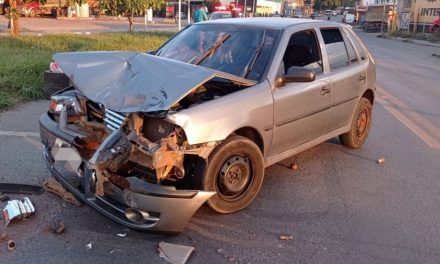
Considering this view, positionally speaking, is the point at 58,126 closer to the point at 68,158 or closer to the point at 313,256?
the point at 68,158

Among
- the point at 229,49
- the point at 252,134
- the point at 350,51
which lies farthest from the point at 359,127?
the point at 252,134

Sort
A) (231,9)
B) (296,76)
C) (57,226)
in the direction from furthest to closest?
(231,9) < (296,76) < (57,226)

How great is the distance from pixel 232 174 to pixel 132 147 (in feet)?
3.28

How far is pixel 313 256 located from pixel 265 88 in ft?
5.35

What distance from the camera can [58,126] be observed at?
4.51 metres

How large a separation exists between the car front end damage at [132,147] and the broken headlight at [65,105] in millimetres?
45

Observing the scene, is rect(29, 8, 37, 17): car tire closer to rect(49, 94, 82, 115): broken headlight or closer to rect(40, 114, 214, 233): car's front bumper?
rect(49, 94, 82, 115): broken headlight

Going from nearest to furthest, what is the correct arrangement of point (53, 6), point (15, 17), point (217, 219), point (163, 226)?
point (163, 226), point (217, 219), point (15, 17), point (53, 6)

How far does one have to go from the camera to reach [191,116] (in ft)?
12.6

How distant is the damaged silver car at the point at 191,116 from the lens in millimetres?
3764

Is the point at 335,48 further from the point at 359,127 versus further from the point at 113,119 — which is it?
the point at 113,119

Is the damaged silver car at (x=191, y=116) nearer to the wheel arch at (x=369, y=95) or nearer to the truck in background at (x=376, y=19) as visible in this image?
the wheel arch at (x=369, y=95)

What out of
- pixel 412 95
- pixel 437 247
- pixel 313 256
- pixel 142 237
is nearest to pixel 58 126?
pixel 142 237

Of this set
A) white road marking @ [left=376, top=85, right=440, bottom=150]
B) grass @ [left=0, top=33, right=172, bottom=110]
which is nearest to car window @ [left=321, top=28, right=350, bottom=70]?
white road marking @ [left=376, top=85, right=440, bottom=150]
